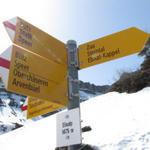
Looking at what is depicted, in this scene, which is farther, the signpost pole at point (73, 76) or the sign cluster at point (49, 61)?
the signpost pole at point (73, 76)

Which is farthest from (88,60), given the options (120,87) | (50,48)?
(120,87)

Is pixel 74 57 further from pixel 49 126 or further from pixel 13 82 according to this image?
pixel 49 126

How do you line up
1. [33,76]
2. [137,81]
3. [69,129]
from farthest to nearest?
[137,81], [33,76], [69,129]

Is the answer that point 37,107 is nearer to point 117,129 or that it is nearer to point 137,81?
point 117,129

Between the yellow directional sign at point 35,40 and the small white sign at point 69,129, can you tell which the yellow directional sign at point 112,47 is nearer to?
the yellow directional sign at point 35,40

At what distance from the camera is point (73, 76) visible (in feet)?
14.5

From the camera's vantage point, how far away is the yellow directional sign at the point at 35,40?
446 cm

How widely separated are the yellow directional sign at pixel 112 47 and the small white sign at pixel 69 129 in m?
0.93

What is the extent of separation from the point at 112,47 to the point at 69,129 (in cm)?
148

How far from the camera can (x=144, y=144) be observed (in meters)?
9.27

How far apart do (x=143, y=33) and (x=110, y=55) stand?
1.69 ft

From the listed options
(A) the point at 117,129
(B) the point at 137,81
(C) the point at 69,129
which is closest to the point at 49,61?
(C) the point at 69,129

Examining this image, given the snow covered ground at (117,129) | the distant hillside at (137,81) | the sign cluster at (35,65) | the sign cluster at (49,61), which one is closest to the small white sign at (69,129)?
the sign cluster at (49,61)

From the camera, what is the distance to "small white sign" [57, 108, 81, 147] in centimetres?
379
